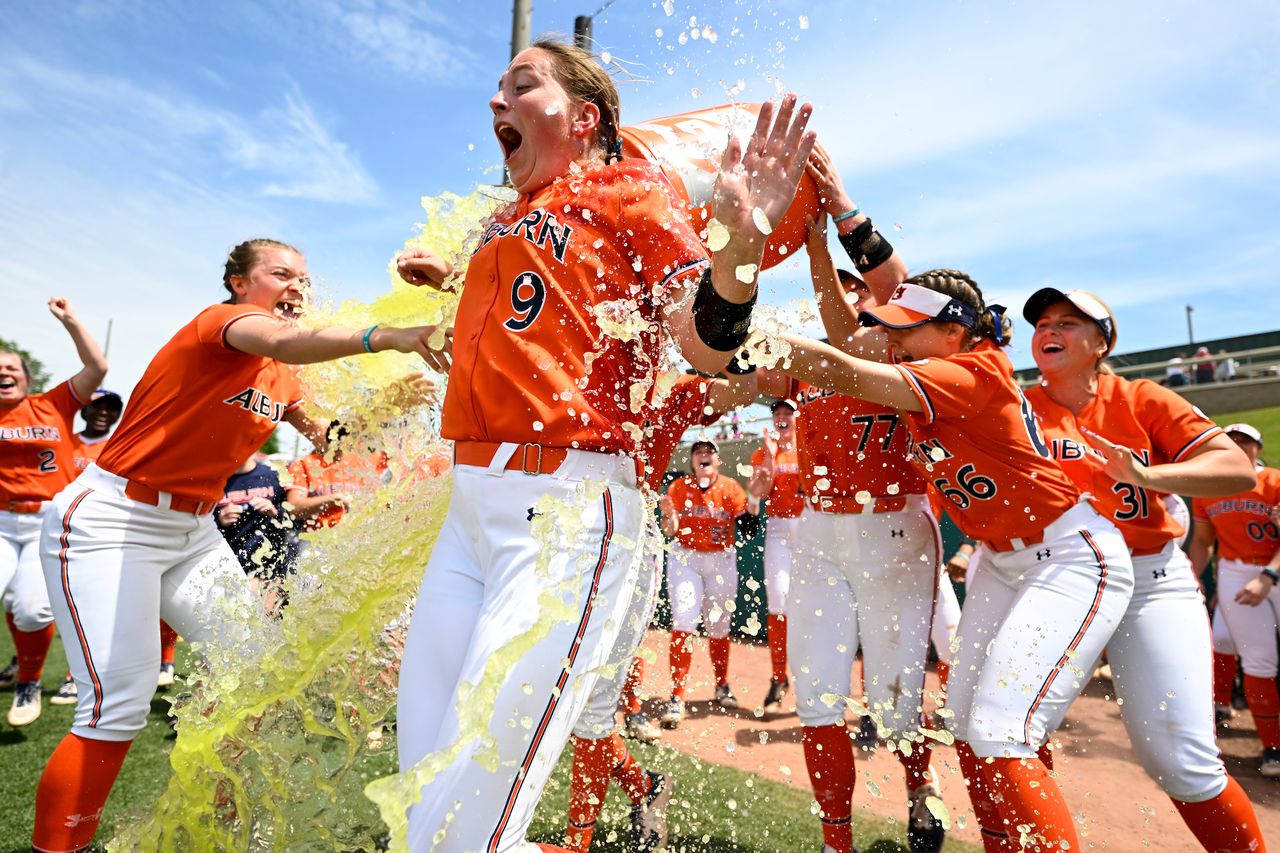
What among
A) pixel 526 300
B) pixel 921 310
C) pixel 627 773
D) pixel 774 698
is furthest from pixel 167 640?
pixel 921 310

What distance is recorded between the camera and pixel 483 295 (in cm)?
199

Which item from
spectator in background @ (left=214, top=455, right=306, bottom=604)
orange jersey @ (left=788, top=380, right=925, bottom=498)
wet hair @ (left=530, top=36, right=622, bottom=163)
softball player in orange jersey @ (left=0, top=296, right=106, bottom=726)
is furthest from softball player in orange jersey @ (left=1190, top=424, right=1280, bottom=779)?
softball player in orange jersey @ (left=0, top=296, right=106, bottom=726)

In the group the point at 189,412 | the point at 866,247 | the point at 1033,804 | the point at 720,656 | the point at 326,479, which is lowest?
the point at 720,656

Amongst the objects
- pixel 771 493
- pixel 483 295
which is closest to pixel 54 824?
pixel 483 295

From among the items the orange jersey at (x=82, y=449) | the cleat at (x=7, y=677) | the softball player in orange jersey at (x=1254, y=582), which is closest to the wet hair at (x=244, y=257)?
the orange jersey at (x=82, y=449)

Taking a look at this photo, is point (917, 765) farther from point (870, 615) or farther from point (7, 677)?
point (7, 677)

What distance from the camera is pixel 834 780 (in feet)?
10.9

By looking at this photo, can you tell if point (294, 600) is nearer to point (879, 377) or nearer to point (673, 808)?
point (879, 377)

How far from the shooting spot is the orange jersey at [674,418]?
262cm

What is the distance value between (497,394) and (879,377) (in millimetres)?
1448

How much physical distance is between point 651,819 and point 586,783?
0.37 meters

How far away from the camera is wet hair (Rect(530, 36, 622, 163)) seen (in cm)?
218

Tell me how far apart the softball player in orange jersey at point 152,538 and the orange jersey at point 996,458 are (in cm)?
210

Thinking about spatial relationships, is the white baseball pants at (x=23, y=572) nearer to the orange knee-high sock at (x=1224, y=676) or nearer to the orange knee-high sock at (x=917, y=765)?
the orange knee-high sock at (x=917, y=765)
